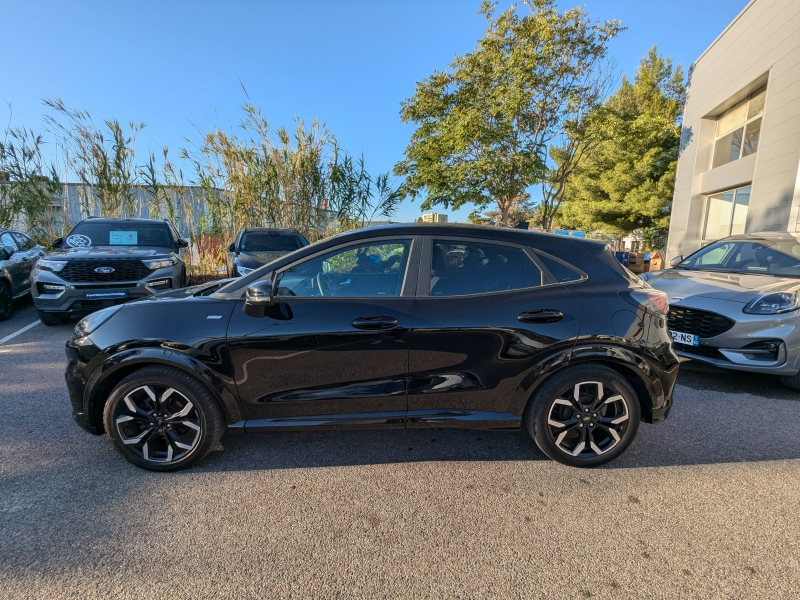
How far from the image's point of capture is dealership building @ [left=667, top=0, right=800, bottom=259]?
9281mm

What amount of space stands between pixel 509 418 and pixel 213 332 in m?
1.96

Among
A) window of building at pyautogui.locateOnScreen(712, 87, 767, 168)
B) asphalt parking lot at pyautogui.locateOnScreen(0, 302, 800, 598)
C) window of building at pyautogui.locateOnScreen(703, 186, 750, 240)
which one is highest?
window of building at pyautogui.locateOnScreen(712, 87, 767, 168)

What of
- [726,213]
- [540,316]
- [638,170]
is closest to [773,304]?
[540,316]

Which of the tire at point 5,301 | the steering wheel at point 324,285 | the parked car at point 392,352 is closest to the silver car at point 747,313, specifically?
the parked car at point 392,352

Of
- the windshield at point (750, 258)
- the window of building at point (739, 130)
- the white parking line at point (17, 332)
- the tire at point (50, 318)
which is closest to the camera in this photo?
the windshield at point (750, 258)

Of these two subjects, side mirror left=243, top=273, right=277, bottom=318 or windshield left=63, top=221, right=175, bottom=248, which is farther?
windshield left=63, top=221, right=175, bottom=248

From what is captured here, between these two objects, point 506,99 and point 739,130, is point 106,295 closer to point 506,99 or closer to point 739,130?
point 506,99

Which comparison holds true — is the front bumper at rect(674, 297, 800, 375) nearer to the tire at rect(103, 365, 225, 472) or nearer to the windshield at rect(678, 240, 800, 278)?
the windshield at rect(678, 240, 800, 278)

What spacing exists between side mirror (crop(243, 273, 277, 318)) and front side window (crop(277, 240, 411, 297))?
0.08 meters

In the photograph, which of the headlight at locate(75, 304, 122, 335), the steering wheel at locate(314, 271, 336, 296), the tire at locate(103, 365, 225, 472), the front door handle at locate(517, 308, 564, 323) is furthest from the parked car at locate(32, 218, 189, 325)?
the front door handle at locate(517, 308, 564, 323)

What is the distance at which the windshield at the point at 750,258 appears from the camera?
15.6 feet

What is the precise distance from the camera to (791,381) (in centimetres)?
412

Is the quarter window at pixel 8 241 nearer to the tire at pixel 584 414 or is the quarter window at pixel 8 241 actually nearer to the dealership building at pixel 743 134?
the tire at pixel 584 414

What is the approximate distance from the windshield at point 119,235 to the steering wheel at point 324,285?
5.90 metres
